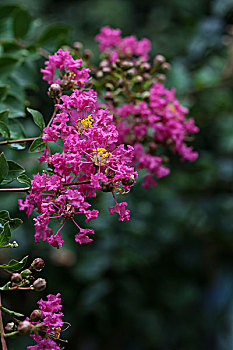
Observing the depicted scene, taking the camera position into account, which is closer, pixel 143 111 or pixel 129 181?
pixel 129 181

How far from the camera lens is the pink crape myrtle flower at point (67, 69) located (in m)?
0.99

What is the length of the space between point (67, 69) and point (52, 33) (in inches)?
20.6

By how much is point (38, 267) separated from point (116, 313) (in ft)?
5.21

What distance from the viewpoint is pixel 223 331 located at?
8.77 feet

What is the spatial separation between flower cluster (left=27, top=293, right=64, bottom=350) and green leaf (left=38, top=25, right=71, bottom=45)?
966 mm

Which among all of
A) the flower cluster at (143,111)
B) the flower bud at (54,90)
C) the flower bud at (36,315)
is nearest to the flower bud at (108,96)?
the flower cluster at (143,111)

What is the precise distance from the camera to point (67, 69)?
1055 millimetres

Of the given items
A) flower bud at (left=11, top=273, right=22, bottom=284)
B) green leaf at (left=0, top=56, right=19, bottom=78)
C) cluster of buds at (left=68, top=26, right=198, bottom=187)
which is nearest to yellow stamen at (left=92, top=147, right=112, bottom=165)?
flower bud at (left=11, top=273, right=22, bottom=284)

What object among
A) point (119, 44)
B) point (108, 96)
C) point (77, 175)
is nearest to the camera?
point (77, 175)

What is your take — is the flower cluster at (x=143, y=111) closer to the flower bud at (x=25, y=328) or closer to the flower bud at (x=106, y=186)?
the flower bud at (x=106, y=186)

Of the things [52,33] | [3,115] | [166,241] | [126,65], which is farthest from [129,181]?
[166,241]

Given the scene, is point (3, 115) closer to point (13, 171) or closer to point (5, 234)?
point (13, 171)

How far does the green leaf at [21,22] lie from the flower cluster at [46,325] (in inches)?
39.7

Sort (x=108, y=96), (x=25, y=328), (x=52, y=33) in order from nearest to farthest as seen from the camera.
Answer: (x=25, y=328) → (x=108, y=96) → (x=52, y=33)
